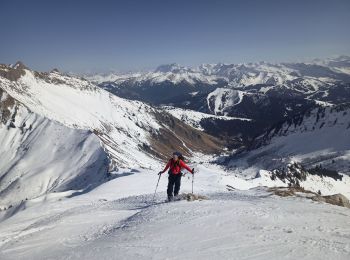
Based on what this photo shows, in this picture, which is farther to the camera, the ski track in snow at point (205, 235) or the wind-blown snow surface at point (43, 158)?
the wind-blown snow surface at point (43, 158)

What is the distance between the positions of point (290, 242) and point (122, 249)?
7429 millimetres

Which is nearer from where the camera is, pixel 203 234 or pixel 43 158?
pixel 203 234

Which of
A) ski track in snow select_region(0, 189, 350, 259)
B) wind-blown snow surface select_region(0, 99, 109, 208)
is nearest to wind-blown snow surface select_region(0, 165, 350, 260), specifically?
ski track in snow select_region(0, 189, 350, 259)

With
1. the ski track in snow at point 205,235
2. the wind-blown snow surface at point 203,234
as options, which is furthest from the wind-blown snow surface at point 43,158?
the ski track in snow at point 205,235

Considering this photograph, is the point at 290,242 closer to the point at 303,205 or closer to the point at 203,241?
the point at 203,241

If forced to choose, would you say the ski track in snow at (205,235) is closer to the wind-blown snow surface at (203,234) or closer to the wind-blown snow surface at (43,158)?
the wind-blown snow surface at (203,234)

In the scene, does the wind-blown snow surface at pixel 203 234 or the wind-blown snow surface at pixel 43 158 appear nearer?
the wind-blown snow surface at pixel 203 234

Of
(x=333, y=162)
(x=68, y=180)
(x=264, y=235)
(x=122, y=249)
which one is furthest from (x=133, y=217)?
(x=333, y=162)

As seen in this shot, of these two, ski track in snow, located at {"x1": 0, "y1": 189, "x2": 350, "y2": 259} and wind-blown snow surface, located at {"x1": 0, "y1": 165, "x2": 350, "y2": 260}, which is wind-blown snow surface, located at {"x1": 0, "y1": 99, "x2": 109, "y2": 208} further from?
ski track in snow, located at {"x1": 0, "y1": 189, "x2": 350, "y2": 259}

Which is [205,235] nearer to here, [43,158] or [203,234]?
[203,234]

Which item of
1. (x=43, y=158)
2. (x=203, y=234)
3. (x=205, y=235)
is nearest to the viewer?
(x=205, y=235)

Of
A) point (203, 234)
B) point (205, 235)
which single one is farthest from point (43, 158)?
point (205, 235)

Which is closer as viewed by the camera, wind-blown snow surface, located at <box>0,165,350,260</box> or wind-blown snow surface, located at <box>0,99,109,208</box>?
wind-blown snow surface, located at <box>0,165,350,260</box>

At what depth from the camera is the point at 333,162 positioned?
19588 centimetres
